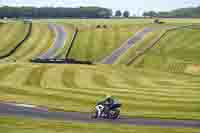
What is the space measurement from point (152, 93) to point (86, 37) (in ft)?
217

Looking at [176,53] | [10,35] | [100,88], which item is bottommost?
[100,88]

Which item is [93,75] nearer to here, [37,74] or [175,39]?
[37,74]

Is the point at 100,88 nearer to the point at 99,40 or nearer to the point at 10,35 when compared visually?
the point at 99,40

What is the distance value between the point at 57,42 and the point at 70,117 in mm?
81039

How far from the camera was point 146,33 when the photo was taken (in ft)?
386

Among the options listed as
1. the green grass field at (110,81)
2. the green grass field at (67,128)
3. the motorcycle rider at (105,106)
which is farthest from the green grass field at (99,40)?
the green grass field at (67,128)

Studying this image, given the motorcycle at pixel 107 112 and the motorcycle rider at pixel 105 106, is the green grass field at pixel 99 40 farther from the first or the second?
the motorcycle at pixel 107 112

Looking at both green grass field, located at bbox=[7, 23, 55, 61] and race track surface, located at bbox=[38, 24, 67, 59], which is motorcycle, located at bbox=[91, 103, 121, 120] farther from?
race track surface, located at bbox=[38, 24, 67, 59]

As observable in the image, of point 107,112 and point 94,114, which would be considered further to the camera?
point 94,114

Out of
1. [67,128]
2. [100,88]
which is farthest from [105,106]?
[100,88]

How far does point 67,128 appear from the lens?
31.9m

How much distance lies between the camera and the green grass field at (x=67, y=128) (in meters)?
30.9

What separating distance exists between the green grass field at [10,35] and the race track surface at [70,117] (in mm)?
65113

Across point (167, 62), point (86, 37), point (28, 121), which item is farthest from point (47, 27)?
point (28, 121)
